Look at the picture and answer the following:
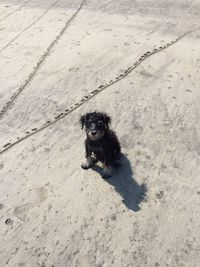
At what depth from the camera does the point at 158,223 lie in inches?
228

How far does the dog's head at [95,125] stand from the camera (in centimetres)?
593

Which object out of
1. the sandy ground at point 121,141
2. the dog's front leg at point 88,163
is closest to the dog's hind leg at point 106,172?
the sandy ground at point 121,141

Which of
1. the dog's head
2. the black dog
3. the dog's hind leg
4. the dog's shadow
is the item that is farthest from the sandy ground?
the dog's head

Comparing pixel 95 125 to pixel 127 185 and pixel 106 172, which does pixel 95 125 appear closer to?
pixel 106 172

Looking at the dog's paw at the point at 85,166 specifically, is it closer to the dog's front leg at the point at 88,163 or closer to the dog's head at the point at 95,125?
the dog's front leg at the point at 88,163

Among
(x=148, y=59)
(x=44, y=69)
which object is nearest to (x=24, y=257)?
(x=44, y=69)

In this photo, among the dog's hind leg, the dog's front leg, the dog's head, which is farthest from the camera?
the dog's front leg

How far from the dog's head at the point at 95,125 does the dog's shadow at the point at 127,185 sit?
0.91 metres

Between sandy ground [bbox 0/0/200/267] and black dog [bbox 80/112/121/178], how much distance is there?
0.25m

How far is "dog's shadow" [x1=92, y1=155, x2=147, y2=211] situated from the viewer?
242 inches

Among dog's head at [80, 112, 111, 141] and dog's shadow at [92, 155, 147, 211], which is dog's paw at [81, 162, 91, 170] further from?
dog's head at [80, 112, 111, 141]

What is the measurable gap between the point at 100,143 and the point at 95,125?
1.24 ft

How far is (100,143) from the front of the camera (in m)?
6.18

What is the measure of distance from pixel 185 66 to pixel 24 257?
20.6 ft
